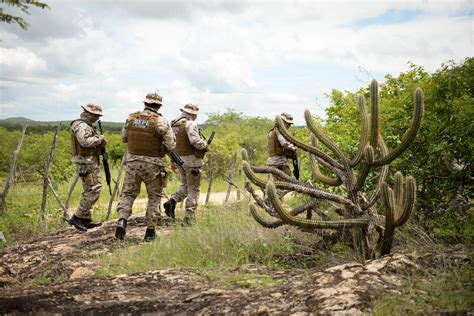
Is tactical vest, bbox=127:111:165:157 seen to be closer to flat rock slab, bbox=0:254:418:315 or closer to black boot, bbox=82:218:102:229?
black boot, bbox=82:218:102:229

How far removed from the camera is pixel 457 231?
5.26 metres

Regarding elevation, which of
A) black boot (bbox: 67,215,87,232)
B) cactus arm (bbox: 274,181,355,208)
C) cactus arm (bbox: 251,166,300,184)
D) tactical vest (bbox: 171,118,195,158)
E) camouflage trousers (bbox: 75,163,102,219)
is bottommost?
black boot (bbox: 67,215,87,232)

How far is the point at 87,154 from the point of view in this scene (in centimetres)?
768

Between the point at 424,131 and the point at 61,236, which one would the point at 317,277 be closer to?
the point at 424,131

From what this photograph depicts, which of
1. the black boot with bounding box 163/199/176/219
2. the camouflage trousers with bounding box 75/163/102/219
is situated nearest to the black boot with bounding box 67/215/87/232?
the camouflage trousers with bounding box 75/163/102/219

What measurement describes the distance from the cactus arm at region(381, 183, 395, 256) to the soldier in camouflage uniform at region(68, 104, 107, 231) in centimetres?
449

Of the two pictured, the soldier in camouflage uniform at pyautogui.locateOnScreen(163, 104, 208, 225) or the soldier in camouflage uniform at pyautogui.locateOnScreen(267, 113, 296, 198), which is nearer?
the soldier in camouflage uniform at pyautogui.locateOnScreen(163, 104, 208, 225)

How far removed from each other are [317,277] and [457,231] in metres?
1.82

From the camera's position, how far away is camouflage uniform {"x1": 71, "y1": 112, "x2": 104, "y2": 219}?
754 cm

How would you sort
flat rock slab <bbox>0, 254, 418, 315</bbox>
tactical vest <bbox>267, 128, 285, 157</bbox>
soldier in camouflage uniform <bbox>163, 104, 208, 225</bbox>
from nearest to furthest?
flat rock slab <bbox>0, 254, 418, 315</bbox>
soldier in camouflage uniform <bbox>163, 104, 208, 225</bbox>
tactical vest <bbox>267, 128, 285, 157</bbox>

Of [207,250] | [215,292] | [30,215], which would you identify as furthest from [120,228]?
[30,215]

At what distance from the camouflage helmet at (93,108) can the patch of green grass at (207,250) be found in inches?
86.5

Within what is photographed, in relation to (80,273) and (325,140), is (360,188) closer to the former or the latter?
(325,140)

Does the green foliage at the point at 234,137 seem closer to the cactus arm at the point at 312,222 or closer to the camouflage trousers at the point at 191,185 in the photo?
the camouflage trousers at the point at 191,185
